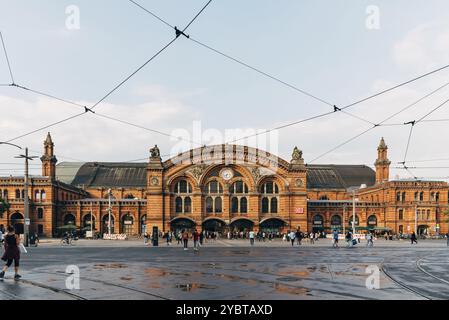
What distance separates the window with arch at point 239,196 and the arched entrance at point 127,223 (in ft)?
57.9

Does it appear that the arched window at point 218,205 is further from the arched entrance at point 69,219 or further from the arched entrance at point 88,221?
the arched entrance at point 69,219

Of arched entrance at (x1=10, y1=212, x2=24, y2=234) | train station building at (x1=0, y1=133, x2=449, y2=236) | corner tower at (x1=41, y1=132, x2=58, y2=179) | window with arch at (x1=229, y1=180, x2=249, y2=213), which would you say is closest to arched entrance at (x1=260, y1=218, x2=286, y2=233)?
train station building at (x1=0, y1=133, x2=449, y2=236)

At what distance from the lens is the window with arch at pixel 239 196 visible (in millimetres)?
69562

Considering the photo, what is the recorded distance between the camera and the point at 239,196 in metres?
69.6

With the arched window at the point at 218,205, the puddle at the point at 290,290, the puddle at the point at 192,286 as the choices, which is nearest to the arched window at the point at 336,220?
the arched window at the point at 218,205

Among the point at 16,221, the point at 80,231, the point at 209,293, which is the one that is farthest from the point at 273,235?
the point at 209,293

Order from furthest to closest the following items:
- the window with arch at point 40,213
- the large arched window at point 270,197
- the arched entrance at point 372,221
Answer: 1. the arched entrance at point 372,221
2. the window with arch at point 40,213
3. the large arched window at point 270,197

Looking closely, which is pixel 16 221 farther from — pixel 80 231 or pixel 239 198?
pixel 239 198

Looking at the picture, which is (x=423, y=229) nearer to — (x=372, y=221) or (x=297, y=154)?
(x=372, y=221)

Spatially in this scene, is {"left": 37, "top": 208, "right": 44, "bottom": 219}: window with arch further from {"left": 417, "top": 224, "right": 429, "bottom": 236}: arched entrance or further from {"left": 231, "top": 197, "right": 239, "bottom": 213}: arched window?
{"left": 417, "top": 224, "right": 429, "bottom": 236}: arched entrance

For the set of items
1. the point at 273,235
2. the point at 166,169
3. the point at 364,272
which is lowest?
the point at 273,235
